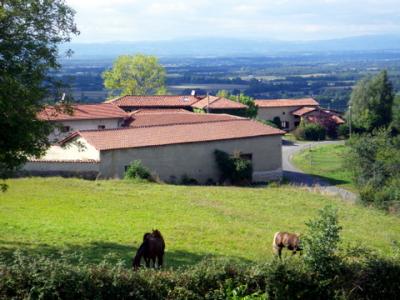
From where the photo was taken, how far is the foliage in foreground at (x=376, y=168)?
3950cm

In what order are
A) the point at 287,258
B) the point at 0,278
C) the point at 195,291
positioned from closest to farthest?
the point at 0,278 → the point at 195,291 → the point at 287,258

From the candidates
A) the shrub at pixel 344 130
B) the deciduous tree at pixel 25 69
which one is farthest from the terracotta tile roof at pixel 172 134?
the shrub at pixel 344 130

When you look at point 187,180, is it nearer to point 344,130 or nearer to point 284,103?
point 344,130

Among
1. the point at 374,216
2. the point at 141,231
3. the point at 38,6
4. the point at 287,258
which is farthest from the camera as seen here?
the point at 374,216

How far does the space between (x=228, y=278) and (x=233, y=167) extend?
3451cm

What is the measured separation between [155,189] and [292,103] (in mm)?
63496

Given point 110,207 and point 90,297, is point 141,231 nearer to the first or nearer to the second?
point 110,207

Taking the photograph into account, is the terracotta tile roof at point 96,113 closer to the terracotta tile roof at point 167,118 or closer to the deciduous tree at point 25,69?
the terracotta tile roof at point 167,118

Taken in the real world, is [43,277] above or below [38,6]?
below

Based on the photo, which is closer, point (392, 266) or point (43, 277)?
point (43, 277)

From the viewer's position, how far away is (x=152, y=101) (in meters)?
74.4

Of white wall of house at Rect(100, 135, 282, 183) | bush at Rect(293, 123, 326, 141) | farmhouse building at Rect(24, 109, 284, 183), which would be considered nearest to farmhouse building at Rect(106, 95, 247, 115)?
bush at Rect(293, 123, 326, 141)

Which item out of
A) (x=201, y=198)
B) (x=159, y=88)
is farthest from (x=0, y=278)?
(x=159, y=88)

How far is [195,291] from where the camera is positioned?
11.9 metres
